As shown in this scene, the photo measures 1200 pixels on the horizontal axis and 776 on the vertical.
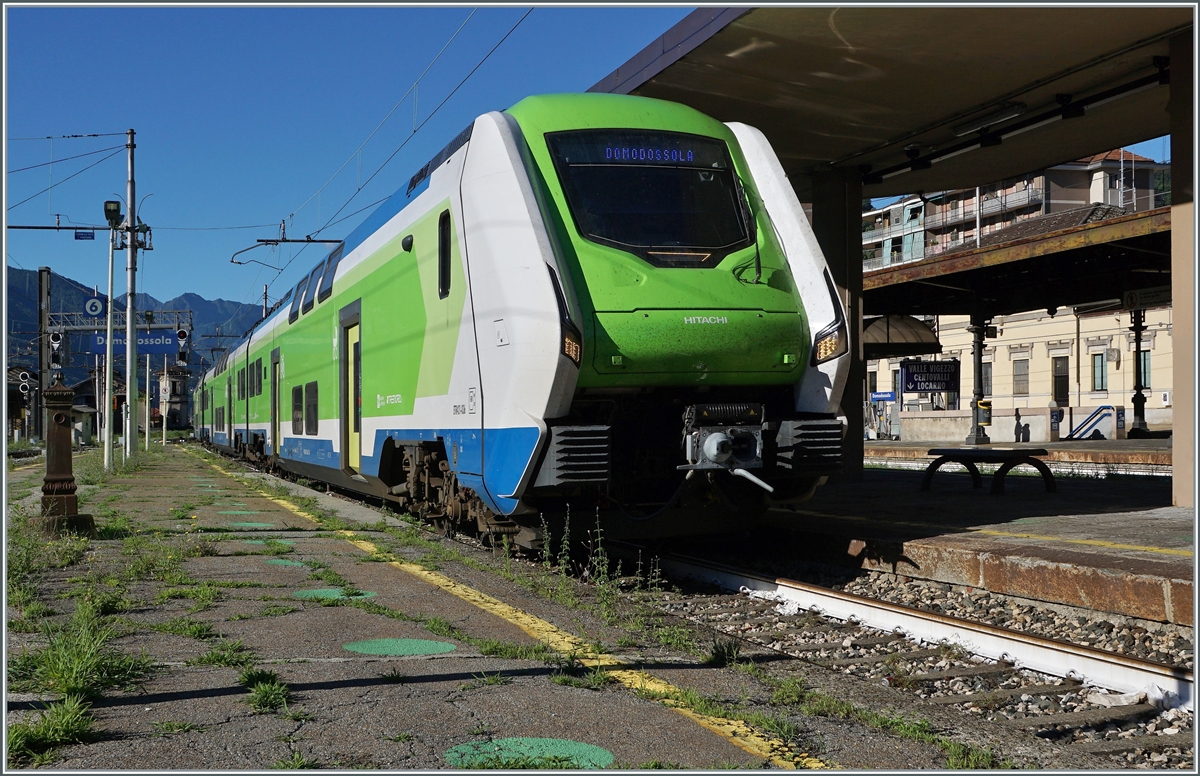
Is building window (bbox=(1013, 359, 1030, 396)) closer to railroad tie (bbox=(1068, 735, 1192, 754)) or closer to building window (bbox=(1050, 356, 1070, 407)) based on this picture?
building window (bbox=(1050, 356, 1070, 407))

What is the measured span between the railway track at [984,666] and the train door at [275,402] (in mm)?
12855

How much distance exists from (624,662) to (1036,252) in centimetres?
1342

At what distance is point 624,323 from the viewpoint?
23.4 feet

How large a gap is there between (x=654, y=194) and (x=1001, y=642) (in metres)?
3.89

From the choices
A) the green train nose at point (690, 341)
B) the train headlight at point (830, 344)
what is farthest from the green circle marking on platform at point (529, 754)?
the train headlight at point (830, 344)

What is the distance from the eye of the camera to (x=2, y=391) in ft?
17.7

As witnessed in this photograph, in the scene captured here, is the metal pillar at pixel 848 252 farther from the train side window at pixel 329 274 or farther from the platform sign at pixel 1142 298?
the platform sign at pixel 1142 298

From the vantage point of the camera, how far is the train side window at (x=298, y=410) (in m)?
15.7

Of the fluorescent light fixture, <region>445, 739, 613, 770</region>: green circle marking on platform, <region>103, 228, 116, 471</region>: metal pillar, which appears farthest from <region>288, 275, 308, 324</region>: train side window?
<region>445, 739, 613, 770</region>: green circle marking on platform

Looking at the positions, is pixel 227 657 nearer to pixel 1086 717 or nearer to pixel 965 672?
pixel 965 672

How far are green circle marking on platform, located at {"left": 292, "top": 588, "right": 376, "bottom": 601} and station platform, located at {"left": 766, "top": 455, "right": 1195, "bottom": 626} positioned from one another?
11.2 feet

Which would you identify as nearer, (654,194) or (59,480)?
(654,194)

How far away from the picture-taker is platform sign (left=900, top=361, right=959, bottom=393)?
25.8 m

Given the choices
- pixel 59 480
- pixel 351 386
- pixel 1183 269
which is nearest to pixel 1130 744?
pixel 1183 269
